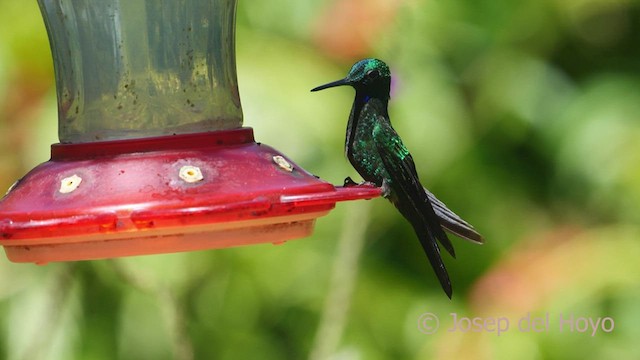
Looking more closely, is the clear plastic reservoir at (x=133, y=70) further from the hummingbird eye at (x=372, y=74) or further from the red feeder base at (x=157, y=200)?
the hummingbird eye at (x=372, y=74)

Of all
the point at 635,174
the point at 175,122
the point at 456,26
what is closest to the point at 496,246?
the point at 635,174

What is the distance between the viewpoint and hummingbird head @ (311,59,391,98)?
2.93 m

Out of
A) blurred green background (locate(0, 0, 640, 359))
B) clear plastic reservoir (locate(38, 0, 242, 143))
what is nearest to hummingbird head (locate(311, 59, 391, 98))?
clear plastic reservoir (locate(38, 0, 242, 143))

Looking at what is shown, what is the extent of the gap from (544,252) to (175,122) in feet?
Result: 8.42

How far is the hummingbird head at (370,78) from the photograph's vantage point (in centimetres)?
293

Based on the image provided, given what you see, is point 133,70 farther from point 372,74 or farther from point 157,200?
point 372,74

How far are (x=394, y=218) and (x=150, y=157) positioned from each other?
258 cm

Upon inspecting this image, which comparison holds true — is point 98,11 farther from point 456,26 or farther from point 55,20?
point 456,26

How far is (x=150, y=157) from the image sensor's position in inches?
85.8

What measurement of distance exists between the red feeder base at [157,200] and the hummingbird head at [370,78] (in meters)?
0.68

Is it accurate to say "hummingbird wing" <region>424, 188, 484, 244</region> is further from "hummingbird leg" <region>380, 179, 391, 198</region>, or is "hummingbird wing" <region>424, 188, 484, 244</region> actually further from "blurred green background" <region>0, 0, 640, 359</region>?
"blurred green background" <region>0, 0, 640, 359</region>

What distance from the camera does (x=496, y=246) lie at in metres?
4.76

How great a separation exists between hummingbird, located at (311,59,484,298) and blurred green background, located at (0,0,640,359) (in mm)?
1345

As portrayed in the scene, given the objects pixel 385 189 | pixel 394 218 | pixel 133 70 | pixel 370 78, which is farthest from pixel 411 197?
pixel 394 218
